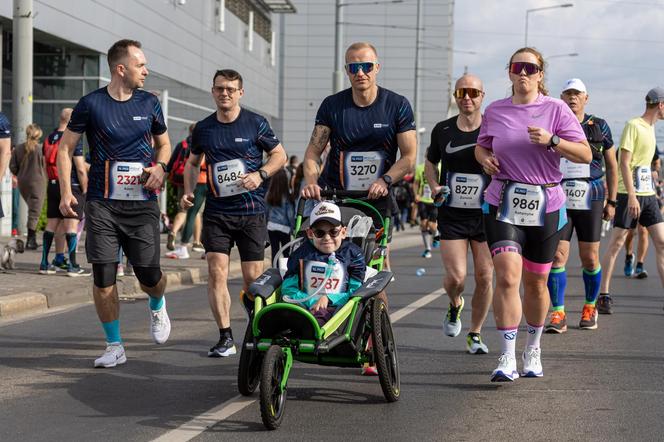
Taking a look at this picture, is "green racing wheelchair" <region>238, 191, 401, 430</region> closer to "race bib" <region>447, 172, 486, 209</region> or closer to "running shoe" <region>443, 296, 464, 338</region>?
"race bib" <region>447, 172, 486, 209</region>

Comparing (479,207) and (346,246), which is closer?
(346,246)

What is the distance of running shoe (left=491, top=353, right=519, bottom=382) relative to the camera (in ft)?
24.0

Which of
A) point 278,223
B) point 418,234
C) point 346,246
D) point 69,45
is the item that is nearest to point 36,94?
point 69,45

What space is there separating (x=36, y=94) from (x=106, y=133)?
728 inches

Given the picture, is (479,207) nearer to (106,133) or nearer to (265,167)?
(265,167)

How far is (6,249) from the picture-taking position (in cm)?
1400

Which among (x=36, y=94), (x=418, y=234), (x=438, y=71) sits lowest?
(x=418, y=234)

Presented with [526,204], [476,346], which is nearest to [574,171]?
[476,346]

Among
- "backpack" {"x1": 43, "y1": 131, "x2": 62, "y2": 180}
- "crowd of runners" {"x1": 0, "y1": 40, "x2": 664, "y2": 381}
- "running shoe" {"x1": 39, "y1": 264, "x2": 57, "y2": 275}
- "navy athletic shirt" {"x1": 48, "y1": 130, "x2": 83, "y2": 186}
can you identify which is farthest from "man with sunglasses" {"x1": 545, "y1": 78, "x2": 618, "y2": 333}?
"backpack" {"x1": 43, "y1": 131, "x2": 62, "y2": 180}

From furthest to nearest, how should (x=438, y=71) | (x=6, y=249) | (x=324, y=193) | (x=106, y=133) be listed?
(x=438, y=71), (x=6, y=249), (x=106, y=133), (x=324, y=193)

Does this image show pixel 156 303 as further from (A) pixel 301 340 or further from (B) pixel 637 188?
(B) pixel 637 188

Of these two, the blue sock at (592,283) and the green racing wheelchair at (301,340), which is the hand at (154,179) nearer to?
the green racing wheelchair at (301,340)

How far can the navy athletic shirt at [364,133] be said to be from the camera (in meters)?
7.90

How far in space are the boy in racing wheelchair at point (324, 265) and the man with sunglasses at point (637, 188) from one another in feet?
17.0
